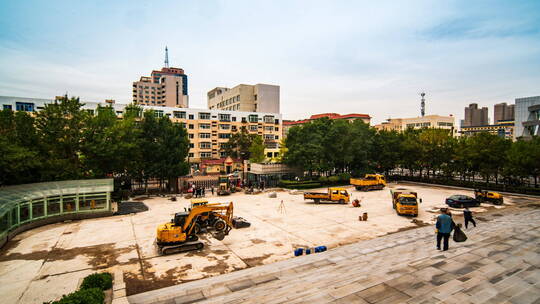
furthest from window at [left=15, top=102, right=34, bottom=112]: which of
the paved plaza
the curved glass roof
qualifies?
Result: the paved plaza

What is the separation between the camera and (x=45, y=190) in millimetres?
24469

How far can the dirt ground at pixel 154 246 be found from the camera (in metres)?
14.1

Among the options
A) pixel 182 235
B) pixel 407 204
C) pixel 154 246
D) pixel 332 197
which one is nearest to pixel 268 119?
pixel 332 197

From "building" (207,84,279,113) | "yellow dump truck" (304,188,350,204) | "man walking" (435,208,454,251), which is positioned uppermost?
"building" (207,84,279,113)

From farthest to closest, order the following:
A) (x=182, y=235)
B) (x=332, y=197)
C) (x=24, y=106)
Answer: (x=24, y=106) < (x=332, y=197) < (x=182, y=235)

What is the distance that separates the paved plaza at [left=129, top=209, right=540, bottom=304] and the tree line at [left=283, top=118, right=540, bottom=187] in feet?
86.2

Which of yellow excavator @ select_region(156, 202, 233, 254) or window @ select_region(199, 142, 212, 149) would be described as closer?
yellow excavator @ select_region(156, 202, 233, 254)

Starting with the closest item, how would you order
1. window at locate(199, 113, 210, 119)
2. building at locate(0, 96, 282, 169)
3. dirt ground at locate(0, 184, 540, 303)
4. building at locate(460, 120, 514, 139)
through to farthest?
dirt ground at locate(0, 184, 540, 303)
building at locate(0, 96, 282, 169)
window at locate(199, 113, 210, 119)
building at locate(460, 120, 514, 139)

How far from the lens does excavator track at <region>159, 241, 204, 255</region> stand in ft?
56.2

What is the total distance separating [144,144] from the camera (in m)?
→ 37.4

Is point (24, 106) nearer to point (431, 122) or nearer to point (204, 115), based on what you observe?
point (204, 115)

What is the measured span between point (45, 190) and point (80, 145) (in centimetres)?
786

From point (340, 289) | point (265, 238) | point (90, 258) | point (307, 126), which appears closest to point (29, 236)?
point (90, 258)

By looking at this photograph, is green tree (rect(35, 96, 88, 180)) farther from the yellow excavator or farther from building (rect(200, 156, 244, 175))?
building (rect(200, 156, 244, 175))
